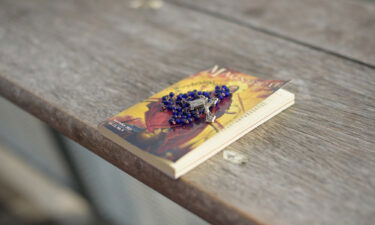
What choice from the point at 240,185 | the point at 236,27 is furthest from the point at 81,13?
the point at 240,185

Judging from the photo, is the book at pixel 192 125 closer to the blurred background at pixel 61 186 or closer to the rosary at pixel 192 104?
the rosary at pixel 192 104

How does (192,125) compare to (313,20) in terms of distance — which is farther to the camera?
(313,20)

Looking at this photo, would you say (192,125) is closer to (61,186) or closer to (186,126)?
(186,126)

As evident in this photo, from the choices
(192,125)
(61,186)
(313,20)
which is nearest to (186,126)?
(192,125)

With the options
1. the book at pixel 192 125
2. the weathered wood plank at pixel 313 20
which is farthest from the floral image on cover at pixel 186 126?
the weathered wood plank at pixel 313 20

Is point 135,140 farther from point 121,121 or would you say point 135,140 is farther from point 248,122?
point 248,122

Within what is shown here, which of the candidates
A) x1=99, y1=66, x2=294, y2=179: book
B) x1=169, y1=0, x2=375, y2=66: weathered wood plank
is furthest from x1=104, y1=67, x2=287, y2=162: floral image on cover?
x1=169, y1=0, x2=375, y2=66: weathered wood plank

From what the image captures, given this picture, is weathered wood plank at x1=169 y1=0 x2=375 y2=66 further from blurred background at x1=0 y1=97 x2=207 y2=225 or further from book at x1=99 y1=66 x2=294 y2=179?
blurred background at x1=0 y1=97 x2=207 y2=225
